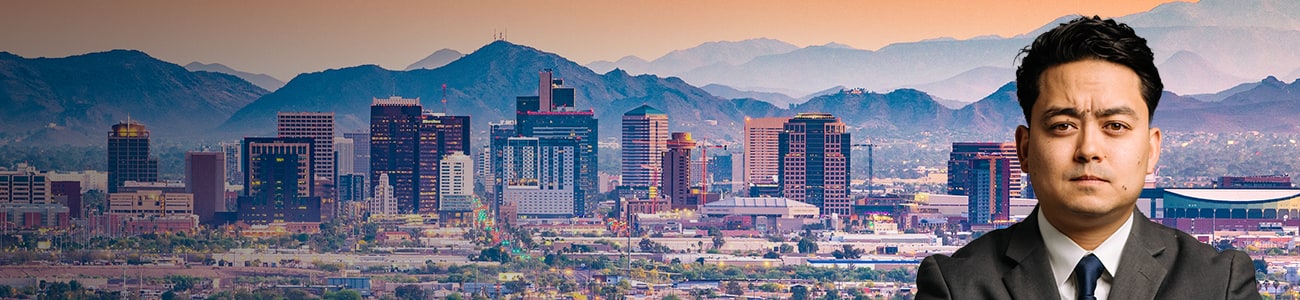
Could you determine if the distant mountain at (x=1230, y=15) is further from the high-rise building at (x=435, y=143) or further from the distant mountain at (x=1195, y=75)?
the high-rise building at (x=435, y=143)

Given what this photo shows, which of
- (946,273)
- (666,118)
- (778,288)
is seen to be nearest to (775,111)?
(666,118)

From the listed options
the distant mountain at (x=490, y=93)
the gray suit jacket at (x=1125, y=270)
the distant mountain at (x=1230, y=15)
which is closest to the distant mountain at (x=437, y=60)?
the distant mountain at (x=490, y=93)

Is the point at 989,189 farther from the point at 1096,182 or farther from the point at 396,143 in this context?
the point at 1096,182

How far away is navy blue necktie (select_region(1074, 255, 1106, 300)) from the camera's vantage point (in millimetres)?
436

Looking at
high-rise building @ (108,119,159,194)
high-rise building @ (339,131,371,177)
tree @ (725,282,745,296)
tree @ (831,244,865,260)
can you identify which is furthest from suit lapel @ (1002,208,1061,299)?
high-rise building @ (339,131,371,177)

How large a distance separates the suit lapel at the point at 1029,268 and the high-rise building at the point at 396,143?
37.4 metres

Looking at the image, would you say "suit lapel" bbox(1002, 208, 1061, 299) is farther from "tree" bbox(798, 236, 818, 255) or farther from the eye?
"tree" bbox(798, 236, 818, 255)

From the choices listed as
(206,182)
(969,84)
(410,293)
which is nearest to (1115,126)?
(410,293)

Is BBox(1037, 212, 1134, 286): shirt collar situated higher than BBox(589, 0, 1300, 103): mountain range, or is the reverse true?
BBox(589, 0, 1300, 103): mountain range

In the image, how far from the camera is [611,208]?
1446 inches

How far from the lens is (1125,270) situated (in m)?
0.44

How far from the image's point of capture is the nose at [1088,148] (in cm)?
43

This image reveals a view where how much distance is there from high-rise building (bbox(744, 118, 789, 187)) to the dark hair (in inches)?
1506

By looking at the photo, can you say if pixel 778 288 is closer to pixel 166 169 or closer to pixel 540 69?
pixel 540 69
